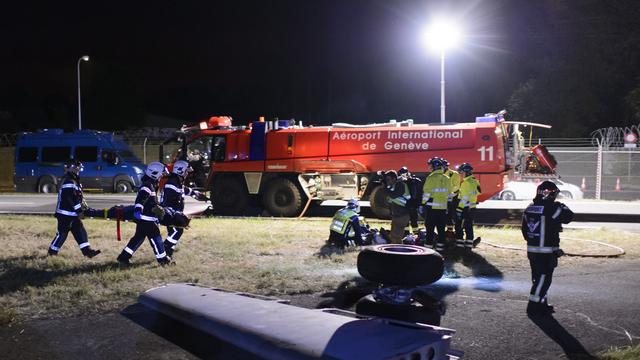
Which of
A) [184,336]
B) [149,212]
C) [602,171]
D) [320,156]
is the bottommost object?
[184,336]

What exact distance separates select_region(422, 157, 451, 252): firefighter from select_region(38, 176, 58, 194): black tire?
19.7 meters

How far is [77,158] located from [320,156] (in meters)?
13.5

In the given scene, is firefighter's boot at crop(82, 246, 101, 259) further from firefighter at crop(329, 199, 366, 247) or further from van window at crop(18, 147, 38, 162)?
van window at crop(18, 147, 38, 162)

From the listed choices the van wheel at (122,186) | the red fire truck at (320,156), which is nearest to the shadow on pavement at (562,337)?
the red fire truck at (320,156)

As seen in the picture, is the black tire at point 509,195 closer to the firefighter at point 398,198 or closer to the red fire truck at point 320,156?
the red fire truck at point 320,156

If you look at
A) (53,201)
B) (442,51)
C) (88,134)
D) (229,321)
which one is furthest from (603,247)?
(88,134)

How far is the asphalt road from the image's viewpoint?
4988 millimetres

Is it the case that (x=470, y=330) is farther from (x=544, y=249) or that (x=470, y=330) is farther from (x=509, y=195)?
(x=509, y=195)

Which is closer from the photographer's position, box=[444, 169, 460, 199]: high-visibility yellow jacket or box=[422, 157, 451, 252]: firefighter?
box=[422, 157, 451, 252]: firefighter

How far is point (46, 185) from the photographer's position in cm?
2442

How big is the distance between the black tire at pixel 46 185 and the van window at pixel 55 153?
84 cm

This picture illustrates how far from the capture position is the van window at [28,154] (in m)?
24.5

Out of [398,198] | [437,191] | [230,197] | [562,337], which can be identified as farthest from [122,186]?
[562,337]

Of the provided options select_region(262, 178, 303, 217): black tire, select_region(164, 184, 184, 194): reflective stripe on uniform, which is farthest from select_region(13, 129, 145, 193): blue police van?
select_region(164, 184, 184, 194): reflective stripe on uniform
